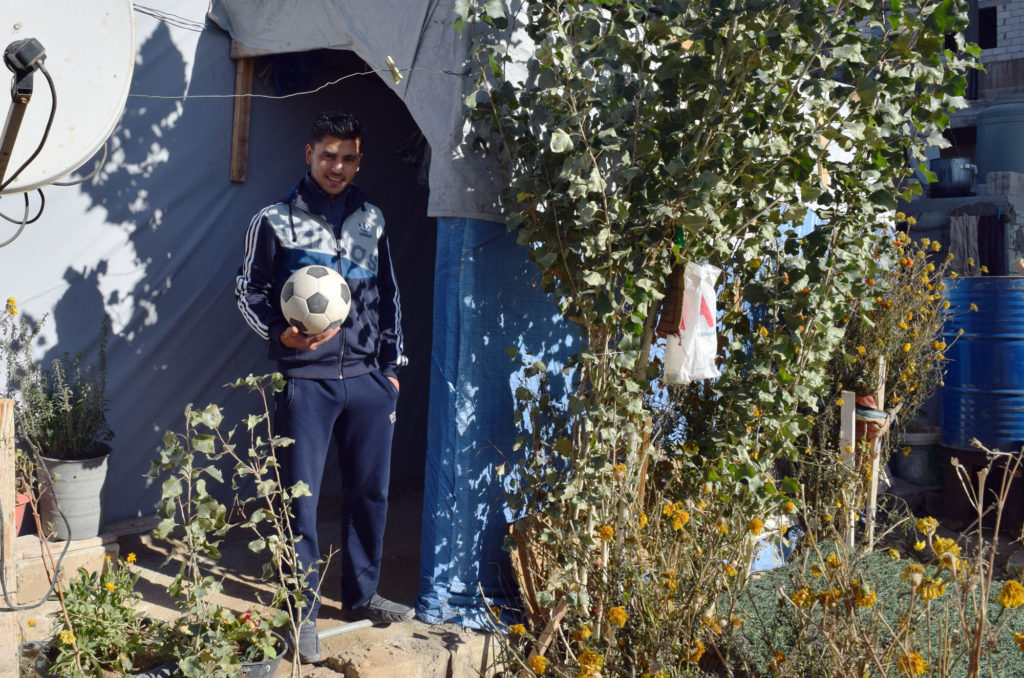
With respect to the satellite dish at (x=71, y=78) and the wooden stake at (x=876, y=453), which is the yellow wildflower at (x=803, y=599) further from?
the satellite dish at (x=71, y=78)

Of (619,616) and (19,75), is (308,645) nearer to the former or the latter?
(619,616)

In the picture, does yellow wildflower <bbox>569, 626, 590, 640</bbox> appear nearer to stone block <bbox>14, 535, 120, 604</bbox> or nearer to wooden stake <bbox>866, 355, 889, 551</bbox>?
wooden stake <bbox>866, 355, 889, 551</bbox>

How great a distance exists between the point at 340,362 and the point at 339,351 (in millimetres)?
42

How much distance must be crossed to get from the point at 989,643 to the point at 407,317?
384cm

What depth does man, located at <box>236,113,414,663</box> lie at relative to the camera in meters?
3.21

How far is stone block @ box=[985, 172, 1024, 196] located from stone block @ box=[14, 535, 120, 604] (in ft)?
31.0

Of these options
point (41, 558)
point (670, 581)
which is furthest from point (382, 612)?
point (41, 558)

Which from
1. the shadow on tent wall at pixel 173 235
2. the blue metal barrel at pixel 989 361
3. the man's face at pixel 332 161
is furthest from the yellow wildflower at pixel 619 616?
the blue metal barrel at pixel 989 361

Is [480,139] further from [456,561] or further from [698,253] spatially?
[456,561]

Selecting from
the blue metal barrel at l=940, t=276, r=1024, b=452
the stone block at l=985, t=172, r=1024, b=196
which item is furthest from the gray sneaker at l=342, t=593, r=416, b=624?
the stone block at l=985, t=172, r=1024, b=196

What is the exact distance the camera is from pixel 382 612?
338 cm

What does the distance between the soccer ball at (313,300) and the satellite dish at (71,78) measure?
764 mm

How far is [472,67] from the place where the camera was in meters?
3.36

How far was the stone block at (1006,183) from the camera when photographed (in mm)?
9625
